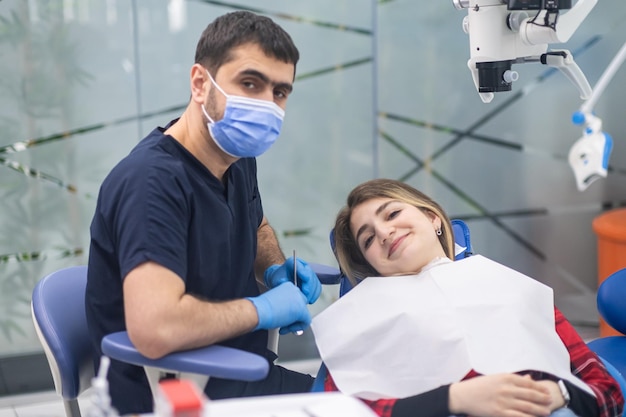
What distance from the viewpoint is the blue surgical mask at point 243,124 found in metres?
1.68

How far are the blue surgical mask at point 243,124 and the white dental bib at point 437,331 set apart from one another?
0.41 m

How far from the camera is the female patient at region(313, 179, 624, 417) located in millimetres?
1523

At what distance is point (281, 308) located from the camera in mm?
1632

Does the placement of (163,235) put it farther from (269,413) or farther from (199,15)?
(199,15)

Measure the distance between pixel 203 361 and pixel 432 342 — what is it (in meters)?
0.47

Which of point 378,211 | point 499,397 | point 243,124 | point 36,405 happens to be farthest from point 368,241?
point 36,405

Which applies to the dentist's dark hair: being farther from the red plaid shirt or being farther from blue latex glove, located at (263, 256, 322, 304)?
the red plaid shirt

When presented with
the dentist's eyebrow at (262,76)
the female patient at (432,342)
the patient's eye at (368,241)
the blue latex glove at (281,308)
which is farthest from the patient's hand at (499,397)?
the dentist's eyebrow at (262,76)

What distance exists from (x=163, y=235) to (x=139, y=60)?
1.78m

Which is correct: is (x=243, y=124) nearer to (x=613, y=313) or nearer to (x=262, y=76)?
(x=262, y=76)

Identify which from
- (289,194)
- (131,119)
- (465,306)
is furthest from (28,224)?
(465,306)

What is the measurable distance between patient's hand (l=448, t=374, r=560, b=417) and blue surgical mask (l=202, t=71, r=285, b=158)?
63 cm

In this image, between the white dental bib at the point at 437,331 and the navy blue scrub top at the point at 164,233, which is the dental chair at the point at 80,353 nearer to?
the navy blue scrub top at the point at 164,233

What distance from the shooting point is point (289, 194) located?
11.2ft
